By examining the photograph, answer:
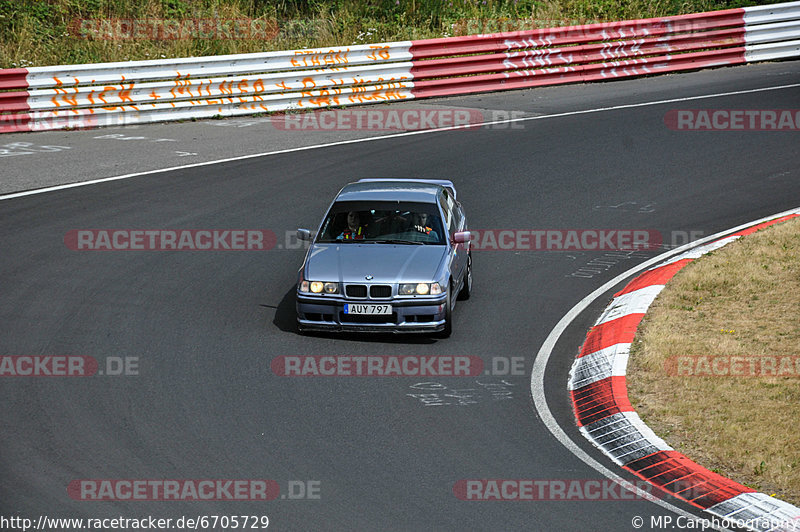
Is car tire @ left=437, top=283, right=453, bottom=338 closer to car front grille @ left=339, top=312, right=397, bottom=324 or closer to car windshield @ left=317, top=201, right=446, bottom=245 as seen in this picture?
car front grille @ left=339, top=312, right=397, bottom=324

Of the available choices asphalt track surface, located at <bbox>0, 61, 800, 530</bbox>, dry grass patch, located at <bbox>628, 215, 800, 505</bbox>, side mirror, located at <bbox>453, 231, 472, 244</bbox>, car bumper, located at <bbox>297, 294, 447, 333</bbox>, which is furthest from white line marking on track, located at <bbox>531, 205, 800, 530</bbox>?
side mirror, located at <bbox>453, 231, 472, 244</bbox>

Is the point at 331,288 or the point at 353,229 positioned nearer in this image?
the point at 331,288

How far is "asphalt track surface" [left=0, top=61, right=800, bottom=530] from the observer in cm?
754

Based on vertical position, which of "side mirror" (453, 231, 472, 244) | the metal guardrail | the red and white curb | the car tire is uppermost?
the metal guardrail

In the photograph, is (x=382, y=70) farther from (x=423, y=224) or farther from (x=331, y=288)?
(x=331, y=288)

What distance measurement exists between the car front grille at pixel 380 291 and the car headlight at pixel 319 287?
374mm

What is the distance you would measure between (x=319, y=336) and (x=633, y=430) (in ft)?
12.3

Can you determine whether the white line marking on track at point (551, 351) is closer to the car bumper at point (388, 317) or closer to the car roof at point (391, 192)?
the car bumper at point (388, 317)

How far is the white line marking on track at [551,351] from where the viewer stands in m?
7.80

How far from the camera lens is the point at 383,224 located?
38.1ft

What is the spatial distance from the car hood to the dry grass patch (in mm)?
2390

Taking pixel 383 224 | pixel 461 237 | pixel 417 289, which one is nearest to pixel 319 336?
pixel 417 289

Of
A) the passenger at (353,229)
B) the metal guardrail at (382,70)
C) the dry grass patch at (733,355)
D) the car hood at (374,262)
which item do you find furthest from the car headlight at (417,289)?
the metal guardrail at (382,70)

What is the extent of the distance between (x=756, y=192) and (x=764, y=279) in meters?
4.36
